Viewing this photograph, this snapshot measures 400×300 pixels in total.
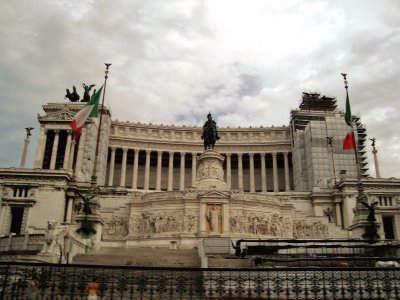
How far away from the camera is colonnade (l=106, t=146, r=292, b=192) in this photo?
79.3m

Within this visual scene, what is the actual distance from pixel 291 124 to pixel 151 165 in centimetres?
2860

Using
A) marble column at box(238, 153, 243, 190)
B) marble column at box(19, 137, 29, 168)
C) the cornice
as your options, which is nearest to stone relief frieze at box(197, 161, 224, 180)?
the cornice

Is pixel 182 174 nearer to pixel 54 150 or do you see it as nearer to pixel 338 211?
pixel 54 150

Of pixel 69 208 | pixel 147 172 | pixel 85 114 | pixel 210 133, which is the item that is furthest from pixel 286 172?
pixel 85 114

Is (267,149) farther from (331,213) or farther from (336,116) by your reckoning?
(331,213)

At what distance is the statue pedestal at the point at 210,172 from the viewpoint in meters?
45.1

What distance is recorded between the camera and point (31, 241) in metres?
29.3

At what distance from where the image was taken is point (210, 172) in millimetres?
46094

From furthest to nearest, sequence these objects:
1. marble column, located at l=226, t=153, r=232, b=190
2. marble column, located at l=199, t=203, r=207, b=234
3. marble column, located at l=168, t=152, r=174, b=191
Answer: marble column, located at l=226, t=153, r=232, b=190 → marble column, located at l=168, t=152, r=174, b=191 → marble column, located at l=199, t=203, r=207, b=234

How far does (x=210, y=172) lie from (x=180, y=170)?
37322mm


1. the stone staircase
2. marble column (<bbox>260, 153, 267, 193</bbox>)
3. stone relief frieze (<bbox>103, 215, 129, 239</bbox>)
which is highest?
marble column (<bbox>260, 153, 267, 193</bbox>)

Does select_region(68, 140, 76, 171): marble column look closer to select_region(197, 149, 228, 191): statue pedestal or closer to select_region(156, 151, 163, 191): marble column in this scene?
select_region(156, 151, 163, 191): marble column

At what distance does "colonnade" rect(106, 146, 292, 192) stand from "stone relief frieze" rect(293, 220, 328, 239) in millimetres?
32022

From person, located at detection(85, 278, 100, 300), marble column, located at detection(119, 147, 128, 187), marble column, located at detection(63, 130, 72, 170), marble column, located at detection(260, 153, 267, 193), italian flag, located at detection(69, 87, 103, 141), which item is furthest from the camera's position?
marble column, located at detection(260, 153, 267, 193)
